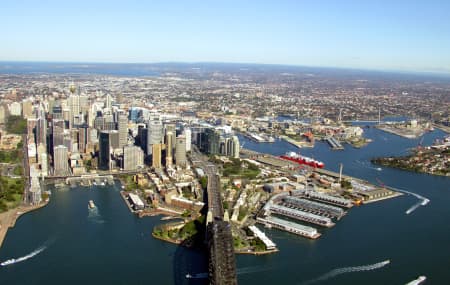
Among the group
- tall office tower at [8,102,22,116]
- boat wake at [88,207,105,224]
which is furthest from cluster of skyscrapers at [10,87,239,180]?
tall office tower at [8,102,22,116]

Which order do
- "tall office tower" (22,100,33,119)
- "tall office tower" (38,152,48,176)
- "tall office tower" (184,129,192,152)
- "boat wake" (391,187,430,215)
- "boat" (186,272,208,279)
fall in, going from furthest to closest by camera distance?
"tall office tower" (22,100,33,119) → "tall office tower" (184,129,192,152) → "tall office tower" (38,152,48,176) → "boat wake" (391,187,430,215) → "boat" (186,272,208,279)

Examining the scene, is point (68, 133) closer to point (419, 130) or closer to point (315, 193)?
point (315, 193)

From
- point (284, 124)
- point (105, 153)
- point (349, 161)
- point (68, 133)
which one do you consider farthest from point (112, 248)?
point (284, 124)

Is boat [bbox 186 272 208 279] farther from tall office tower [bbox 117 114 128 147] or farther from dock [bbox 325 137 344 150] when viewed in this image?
dock [bbox 325 137 344 150]

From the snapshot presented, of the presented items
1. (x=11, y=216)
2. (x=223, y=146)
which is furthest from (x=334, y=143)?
(x=11, y=216)

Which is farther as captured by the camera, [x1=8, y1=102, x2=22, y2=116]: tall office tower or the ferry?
[x1=8, y1=102, x2=22, y2=116]: tall office tower

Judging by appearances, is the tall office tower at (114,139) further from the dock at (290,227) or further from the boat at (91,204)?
the dock at (290,227)
